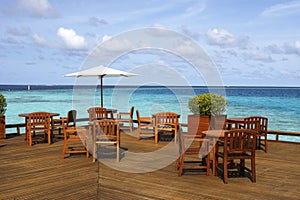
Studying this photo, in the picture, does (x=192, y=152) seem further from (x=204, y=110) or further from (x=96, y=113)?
(x=96, y=113)

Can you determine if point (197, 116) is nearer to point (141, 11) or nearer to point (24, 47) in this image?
point (141, 11)

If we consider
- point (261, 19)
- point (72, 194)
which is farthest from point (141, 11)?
point (261, 19)

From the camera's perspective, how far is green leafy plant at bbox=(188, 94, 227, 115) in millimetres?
7145

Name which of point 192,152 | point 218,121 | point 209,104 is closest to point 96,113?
point 209,104

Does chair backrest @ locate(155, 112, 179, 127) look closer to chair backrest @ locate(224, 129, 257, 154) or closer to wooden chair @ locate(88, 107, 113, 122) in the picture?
wooden chair @ locate(88, 107, 113, 122)

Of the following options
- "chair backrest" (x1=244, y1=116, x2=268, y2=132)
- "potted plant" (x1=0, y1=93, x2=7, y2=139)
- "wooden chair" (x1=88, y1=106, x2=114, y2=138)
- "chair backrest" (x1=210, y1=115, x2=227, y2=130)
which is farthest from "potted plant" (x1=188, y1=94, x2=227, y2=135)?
"potted plant" (x1=0, y1=93, x2=7, y2=139)

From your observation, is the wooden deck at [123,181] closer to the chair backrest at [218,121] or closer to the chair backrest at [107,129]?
the chair backrest at [107,129]

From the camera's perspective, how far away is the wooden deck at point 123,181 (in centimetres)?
388

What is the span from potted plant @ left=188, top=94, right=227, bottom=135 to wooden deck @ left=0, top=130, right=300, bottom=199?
149cm

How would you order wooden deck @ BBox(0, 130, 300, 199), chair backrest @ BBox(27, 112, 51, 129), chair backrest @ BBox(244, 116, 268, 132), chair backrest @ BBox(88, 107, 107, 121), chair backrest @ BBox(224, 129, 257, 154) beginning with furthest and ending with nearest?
chair backrest @ BBox(88, 107, 107, 121) → chair backrest @ BBox(27, 112, 51, 129) → chair backrest @ BBox(244, 116, 268, 132) → chair backrest @ BBox(224, 129, 257, 154) → wooden deck @ BBox(0, 130, 300, 199)

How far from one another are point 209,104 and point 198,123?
493 mm

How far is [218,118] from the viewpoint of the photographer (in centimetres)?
706

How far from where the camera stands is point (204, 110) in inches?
284

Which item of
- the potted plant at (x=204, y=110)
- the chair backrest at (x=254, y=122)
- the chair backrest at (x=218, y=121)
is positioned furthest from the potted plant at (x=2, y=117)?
the chair backrest at (x=254, y=122)
